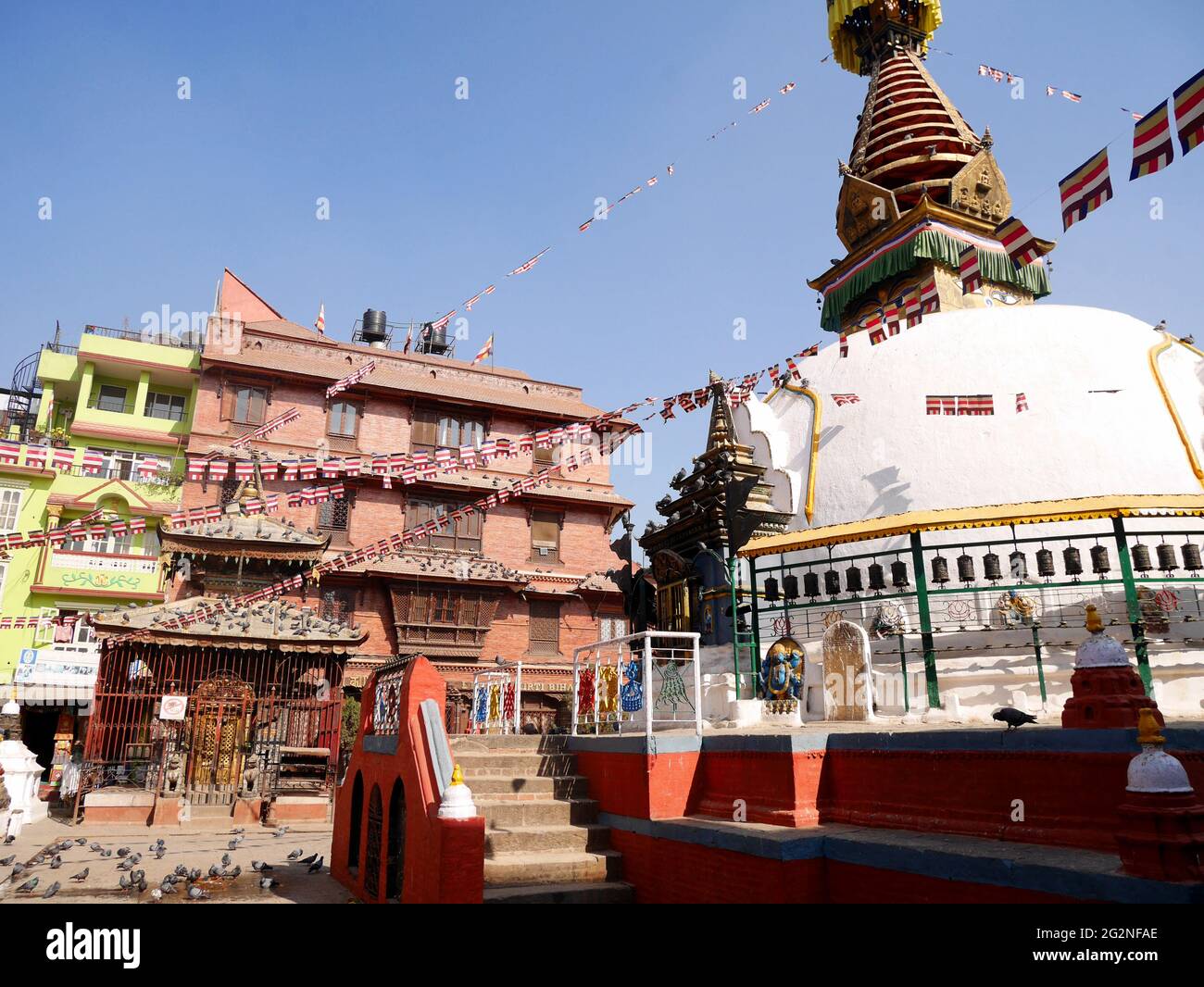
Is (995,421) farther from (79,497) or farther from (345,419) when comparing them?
(79,497)

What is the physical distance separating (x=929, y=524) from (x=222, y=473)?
23.1 meters

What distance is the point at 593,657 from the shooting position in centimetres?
1111

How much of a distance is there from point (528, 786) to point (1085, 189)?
10209 mm

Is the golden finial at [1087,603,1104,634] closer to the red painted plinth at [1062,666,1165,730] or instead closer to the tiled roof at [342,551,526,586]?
the red painted plinth at [1062,666,1165,730]

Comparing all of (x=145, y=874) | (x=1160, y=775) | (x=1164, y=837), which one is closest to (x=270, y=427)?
(x=145, y=874)

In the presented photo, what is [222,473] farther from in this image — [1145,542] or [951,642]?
[1145,542]

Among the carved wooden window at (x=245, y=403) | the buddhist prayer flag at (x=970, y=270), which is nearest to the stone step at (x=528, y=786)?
the buddhist prayer flag at (x=970, y=270)

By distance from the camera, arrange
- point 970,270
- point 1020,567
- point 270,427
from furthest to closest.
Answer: point 270,427, point 970,270, point 1020,567

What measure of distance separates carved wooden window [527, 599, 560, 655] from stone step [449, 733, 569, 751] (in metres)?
19.9

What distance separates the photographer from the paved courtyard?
→ 973 centimetres

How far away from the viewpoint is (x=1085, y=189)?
1030cm

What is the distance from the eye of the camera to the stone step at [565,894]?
22.5ft

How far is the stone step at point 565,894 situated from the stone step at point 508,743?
218 cm
